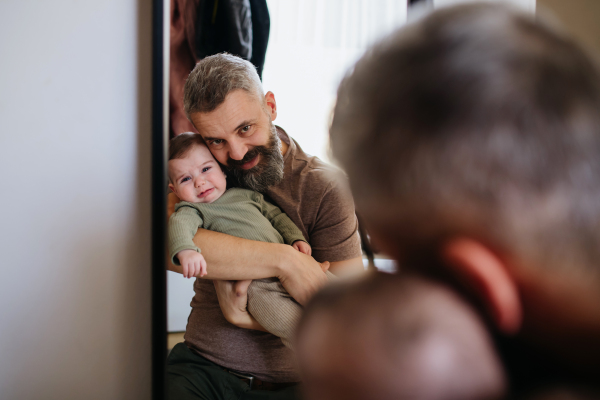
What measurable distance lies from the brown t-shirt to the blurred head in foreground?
0.49 m

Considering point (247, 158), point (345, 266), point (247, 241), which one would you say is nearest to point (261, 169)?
point (247, 158)

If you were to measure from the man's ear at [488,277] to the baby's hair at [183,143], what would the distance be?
0.60 meters

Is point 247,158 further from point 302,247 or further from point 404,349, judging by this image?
point 404,349

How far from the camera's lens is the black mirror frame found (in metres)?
0.79

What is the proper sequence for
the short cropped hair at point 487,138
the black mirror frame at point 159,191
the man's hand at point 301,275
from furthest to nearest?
the black mirror frame at point 159,191, the man's hand at point 301,275, the short cropped hair at point 487,138

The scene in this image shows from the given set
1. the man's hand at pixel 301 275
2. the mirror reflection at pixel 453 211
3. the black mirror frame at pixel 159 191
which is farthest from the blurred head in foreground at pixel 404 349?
the black mirror frame at pixel 159 191

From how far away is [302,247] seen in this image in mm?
700

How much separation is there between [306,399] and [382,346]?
72 mm

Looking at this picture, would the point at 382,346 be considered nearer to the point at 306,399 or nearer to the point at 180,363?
the point at 306,399

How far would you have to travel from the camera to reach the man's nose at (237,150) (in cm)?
70

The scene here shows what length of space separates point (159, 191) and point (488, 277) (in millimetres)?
733

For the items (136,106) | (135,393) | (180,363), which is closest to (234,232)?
(180,363)

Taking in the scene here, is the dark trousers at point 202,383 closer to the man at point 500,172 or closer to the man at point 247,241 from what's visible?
the man at point 247,241

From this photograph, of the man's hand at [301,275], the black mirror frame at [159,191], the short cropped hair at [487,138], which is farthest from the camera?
the black mirror frame at [159,191]
